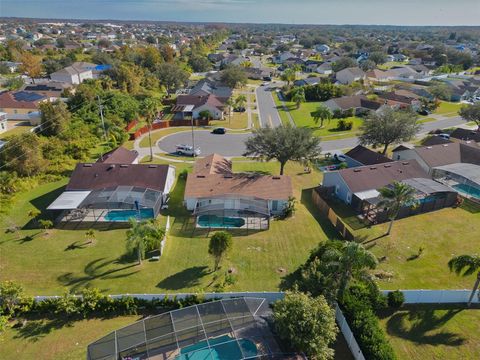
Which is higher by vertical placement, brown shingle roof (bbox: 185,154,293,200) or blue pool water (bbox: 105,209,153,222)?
brown shingle roof (bbox: 185,154,293,200)

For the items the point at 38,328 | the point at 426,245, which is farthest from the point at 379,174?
the point at 38,328

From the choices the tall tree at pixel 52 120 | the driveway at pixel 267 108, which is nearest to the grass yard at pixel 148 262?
the tall tree at pixel 52 120

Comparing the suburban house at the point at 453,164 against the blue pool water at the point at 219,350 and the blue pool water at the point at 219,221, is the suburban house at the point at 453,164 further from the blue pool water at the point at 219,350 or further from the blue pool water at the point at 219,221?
the blue pool water at the point at 219,350

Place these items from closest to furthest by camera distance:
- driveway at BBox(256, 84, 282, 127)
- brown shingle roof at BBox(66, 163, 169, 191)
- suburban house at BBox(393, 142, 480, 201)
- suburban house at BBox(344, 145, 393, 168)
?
1. brown shingle roof at BBox(66, 163, 169, 191)
2. suburban house at BBox(393, 142, 480, 201)
3. suburban house at BBox(344, 145, 393, 168)
4. driveway at BBox(256, 84, 282, 127)

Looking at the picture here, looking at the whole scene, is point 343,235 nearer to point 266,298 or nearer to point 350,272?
point 350,272

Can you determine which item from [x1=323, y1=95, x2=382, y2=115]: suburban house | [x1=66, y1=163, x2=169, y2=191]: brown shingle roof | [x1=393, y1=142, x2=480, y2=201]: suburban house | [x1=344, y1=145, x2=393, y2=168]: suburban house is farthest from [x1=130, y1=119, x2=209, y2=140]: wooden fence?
[x1=393, y1=142, x2=480, y2=201]: suburban house

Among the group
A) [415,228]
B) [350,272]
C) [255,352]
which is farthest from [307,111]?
[255,352]

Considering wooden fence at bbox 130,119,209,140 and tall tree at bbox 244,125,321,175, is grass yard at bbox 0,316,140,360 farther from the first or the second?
wooden fence at bbox 130,119,209,140
